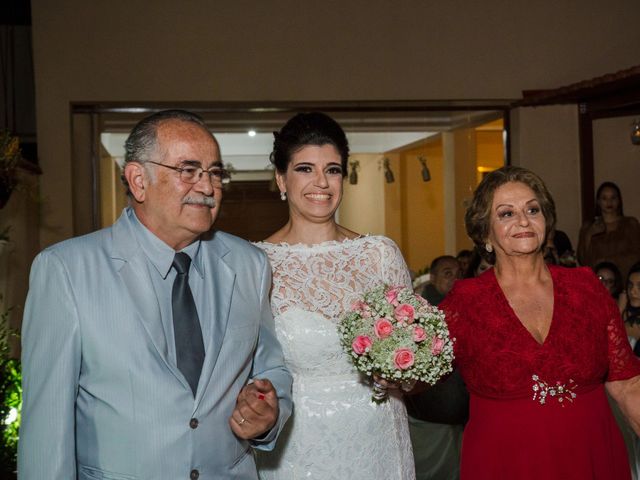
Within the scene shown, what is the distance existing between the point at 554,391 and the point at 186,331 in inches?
54.4

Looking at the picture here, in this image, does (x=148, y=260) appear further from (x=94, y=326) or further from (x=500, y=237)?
(x=500, y=237)

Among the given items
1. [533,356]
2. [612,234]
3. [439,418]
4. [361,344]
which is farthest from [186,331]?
[612,234]

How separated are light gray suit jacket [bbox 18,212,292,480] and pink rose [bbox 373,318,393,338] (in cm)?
63

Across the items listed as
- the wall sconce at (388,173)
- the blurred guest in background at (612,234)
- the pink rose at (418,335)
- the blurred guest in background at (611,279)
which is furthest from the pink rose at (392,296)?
the wall sconce at (388,173)

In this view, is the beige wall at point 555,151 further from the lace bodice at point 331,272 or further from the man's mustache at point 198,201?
the man's mustache at point 198,201

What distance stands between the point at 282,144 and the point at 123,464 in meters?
1.53

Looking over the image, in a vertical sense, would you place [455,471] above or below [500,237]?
below

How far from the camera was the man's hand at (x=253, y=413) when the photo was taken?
229cm

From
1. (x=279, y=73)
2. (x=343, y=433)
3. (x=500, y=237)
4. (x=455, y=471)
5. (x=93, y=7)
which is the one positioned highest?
(x=93, y=7)

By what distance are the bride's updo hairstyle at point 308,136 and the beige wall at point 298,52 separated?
6.29m

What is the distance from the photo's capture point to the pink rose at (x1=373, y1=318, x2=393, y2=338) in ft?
8.92

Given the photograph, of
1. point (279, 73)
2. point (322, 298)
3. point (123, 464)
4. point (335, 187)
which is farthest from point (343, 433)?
point (279, 73)

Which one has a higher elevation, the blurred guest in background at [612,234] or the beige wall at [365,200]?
the beige wall at [365,200]

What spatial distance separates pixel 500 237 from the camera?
120 inches
